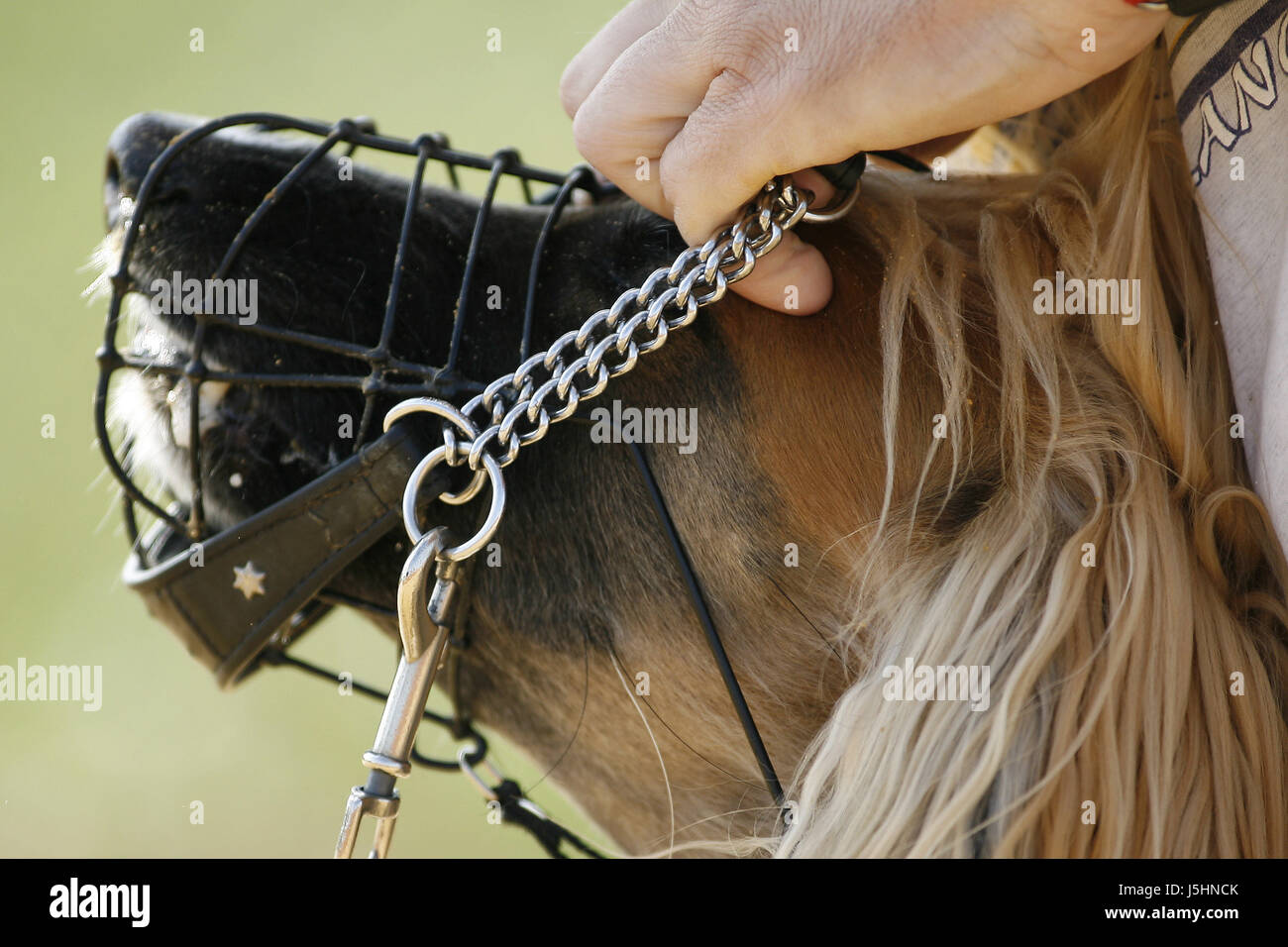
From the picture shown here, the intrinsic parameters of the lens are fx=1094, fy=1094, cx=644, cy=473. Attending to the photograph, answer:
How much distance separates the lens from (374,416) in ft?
4.28

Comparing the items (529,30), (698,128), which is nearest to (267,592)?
(698,128)

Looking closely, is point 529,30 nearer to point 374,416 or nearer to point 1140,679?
point 374,416

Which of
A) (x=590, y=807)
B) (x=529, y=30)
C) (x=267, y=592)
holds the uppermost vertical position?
(x=529, y=30)

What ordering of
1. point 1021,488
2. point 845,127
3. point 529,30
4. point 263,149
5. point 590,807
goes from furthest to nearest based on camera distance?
point 529,30 < point 590,807 < point 263,149 < point 1021,488 < point 845,127

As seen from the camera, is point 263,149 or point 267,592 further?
point 263,149

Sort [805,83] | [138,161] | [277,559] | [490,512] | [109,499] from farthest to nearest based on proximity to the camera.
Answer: [109,499]
[138,161]
[277,559]
[490,512]
[805,83]

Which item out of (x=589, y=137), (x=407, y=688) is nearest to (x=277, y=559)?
(x=407, y=688)

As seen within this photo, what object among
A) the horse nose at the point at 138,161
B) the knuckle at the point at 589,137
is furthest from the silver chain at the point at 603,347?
the horse nose at the point at 138,161

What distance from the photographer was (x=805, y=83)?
104 cm

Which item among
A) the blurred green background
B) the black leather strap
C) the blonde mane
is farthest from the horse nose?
the blurred green background

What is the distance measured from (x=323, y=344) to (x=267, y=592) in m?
0.30

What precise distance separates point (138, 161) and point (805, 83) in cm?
88

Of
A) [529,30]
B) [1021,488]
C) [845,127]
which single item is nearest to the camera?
[845,127]

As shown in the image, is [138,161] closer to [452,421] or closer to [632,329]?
[452,421]
